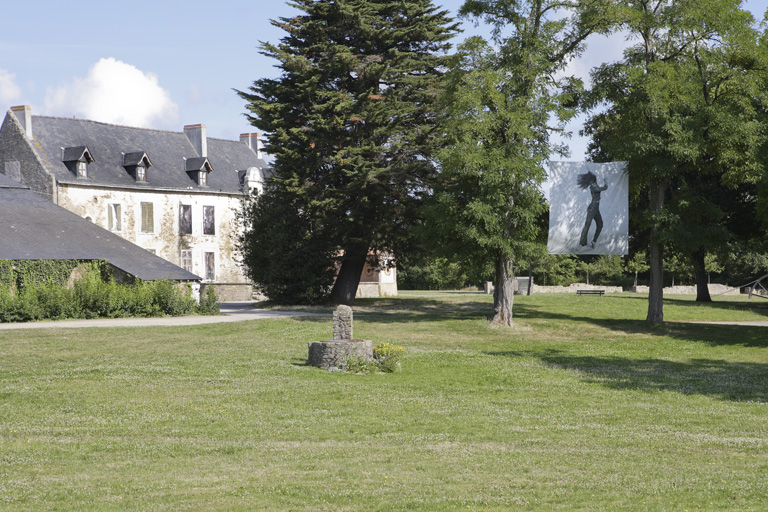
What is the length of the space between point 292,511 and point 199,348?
1469 cm

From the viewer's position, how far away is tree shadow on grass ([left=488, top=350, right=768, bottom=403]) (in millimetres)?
15414

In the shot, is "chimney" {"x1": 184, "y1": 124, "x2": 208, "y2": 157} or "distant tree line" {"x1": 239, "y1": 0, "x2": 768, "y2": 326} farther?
"chimney" {"x1": 184, "y1": 124, "x2": 208, "y2": 157}

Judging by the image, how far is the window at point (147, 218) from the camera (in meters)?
49.9

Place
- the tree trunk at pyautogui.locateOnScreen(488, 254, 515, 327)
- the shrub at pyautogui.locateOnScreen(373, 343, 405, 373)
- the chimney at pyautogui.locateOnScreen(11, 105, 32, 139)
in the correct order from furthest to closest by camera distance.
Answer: the chimney at pyautogui.locateOnScreen(11, 105, 32, 139), the tree trunk at pyautogui.locateOnScreen(488, 254, 515, 327), the shrub at pyautogui.locateOnScreen(373, 343, 405, 373)

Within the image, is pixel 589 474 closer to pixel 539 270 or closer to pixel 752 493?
pixel 752 493

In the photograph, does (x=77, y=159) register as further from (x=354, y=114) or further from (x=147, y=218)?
(x=354, y=114)

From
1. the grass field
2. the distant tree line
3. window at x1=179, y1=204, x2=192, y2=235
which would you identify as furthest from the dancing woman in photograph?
window at x1=179, y1=204, x2=192, y2=235

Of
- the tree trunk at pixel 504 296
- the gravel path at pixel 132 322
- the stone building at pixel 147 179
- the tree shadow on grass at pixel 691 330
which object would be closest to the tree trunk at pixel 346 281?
the gravel path at pixel 132 322

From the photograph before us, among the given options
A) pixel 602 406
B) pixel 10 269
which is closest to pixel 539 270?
pixel 10 269

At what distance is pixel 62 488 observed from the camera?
7.86 metres

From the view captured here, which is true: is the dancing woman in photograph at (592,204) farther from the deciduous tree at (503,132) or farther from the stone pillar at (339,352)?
the stone pillar at (339,352)

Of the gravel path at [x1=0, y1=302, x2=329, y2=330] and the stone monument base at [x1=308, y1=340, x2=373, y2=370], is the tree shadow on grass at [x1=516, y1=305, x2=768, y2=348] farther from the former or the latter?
the stone monument base at [x1=308, y1=340, x2=373, y2=370]

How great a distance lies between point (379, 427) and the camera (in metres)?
11.3

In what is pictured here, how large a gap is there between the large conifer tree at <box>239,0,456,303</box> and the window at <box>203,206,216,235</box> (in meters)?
16.5
